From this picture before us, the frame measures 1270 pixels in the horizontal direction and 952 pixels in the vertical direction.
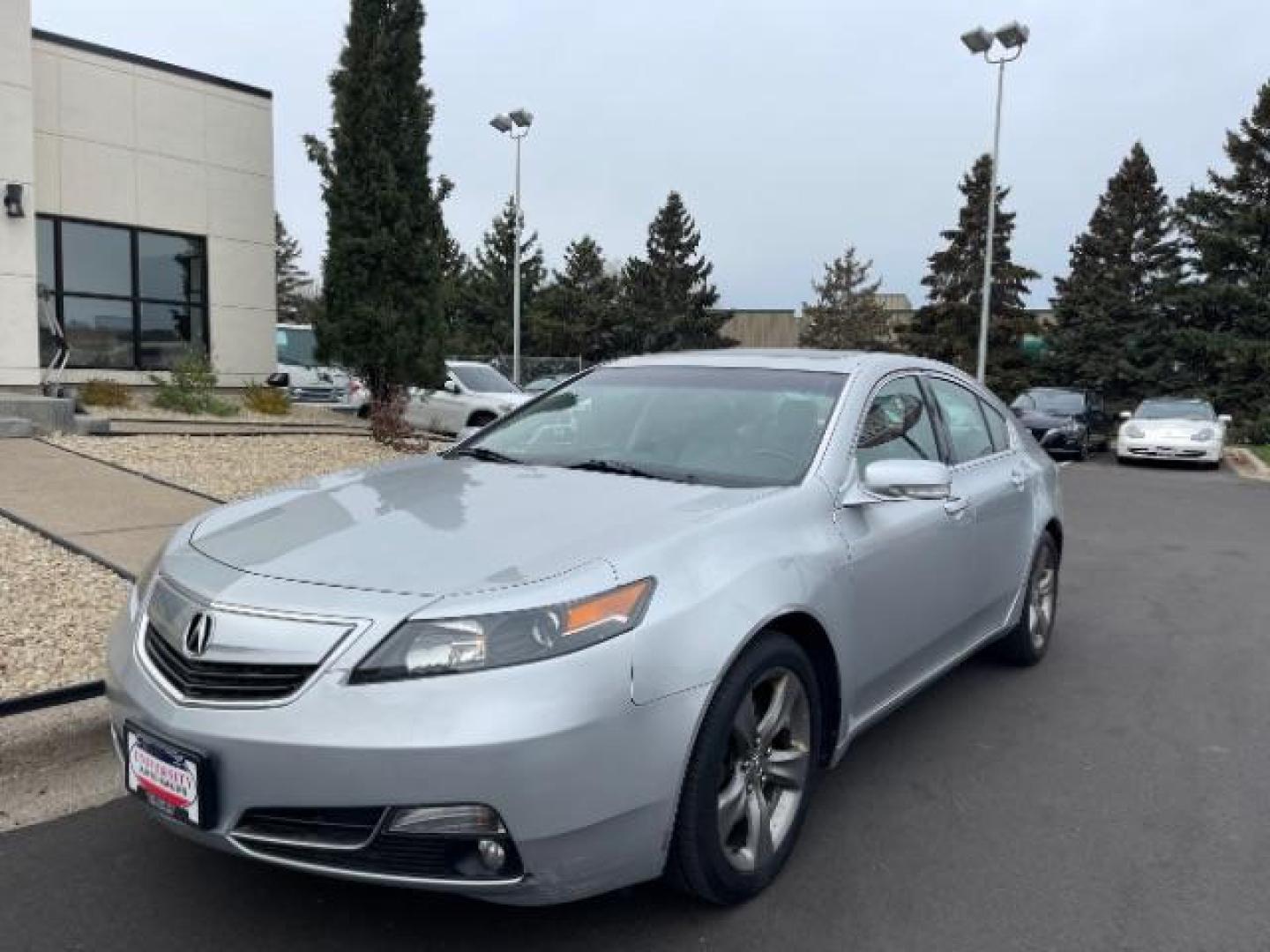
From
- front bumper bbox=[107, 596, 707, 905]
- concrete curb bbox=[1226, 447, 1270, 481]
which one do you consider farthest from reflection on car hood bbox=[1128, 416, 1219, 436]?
front bumper bbox=[107, 596, 707, 905]

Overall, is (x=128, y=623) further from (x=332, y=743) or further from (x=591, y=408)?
(x=591, y=408)

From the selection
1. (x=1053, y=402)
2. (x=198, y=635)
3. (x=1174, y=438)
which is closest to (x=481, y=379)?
(x=1053, y=402)

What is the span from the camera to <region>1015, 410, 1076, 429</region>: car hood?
19750mm

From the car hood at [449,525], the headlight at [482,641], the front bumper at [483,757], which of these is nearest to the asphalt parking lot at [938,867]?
the front bumper at [483,757]

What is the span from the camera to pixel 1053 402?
22.1m

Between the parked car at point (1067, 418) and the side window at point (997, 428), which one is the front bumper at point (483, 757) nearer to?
the side window at point (997, 428)

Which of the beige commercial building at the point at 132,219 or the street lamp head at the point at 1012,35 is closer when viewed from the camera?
the beige commercial building at the point at 132,219

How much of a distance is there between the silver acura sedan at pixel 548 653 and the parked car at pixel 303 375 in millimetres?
14410

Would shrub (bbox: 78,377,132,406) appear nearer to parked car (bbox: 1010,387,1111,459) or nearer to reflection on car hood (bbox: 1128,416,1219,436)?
parked car (bbox: 1010,387,1111,459)

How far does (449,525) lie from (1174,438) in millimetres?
18905

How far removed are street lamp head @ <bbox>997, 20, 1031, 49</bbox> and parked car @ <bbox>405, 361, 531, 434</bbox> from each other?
13.1m

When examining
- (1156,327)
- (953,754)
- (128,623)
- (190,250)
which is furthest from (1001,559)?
(1156,327)

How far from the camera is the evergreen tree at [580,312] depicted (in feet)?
157

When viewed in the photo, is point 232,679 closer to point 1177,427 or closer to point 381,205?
point 381,205
